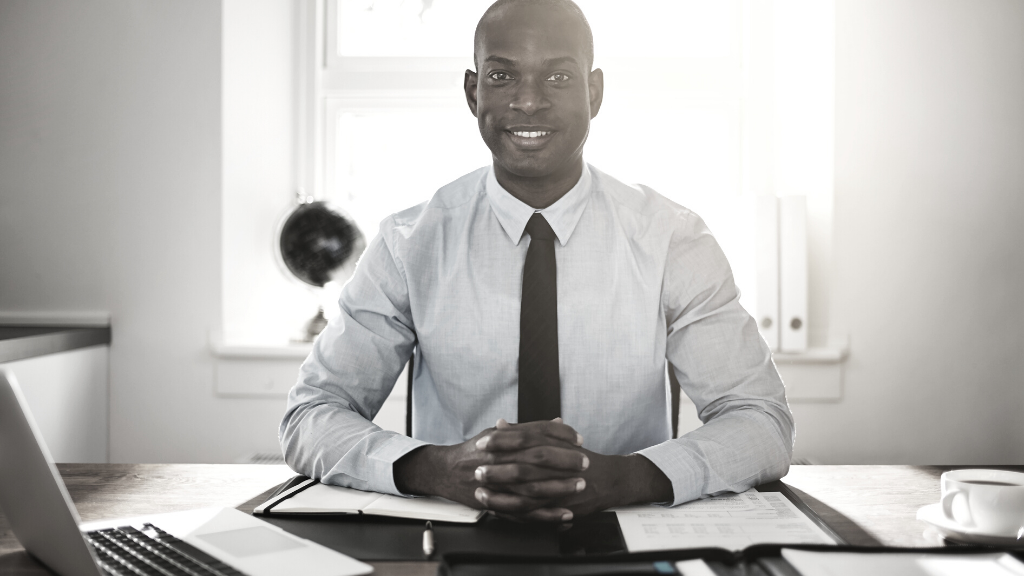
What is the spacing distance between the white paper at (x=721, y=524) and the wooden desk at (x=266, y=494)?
0.18 ft

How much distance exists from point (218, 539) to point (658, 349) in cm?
80

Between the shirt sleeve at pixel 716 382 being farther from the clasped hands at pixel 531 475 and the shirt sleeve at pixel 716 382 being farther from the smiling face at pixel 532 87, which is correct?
the smiling face at pixel 532 87

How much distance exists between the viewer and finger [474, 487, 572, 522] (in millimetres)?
918

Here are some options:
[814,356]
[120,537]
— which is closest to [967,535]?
[120,537]

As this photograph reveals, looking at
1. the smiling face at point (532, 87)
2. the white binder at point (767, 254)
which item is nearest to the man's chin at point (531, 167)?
the smiling face at point (532, 87)

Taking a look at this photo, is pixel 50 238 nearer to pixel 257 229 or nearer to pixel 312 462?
pixel 257 229

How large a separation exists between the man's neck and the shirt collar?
0.05ft

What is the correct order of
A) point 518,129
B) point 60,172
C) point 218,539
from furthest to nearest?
point 60,172
point 518,129
point 218,539

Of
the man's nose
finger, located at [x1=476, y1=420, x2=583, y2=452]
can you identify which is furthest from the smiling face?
finger, located at [x1=476, y1=420, x2=583, y2=452]

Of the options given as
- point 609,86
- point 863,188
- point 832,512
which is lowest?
point 832,512

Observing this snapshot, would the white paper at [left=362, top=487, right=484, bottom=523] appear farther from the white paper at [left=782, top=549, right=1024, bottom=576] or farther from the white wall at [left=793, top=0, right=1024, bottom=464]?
the white wall at [left=793, top=0, right=1024, bottom=464]

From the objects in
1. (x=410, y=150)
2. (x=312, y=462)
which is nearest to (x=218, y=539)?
(x=312, y=462)

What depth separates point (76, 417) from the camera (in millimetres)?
2213

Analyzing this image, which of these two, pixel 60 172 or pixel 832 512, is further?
pixel 60 172
